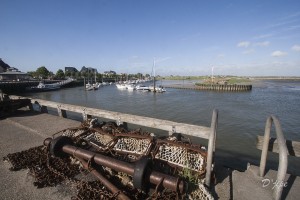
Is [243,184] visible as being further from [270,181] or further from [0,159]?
[0,159]

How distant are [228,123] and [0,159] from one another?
17.4 metres

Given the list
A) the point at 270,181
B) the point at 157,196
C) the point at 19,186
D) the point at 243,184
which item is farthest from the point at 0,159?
the point at 270,181

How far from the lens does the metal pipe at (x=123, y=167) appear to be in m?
2.92

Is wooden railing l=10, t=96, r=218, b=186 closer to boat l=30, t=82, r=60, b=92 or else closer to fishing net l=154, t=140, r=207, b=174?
→ fishing net l=154, t=140, r=207, b=174

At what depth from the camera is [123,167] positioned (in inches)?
130

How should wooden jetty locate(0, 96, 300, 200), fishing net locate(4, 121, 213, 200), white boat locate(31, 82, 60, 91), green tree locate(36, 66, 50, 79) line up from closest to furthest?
wooden jetty locate(0, 96, 300, 200), fishing net locate(4, 121, 213, 200), white boat locate(31, 82, 60, 91), green tree locate(36, 66, 50, 79)

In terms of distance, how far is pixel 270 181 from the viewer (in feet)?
10.6

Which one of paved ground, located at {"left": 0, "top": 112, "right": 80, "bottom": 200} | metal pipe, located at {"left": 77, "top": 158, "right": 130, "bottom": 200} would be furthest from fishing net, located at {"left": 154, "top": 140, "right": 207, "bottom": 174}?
paved ground, located at {"left": 0, "top": 112, "right": 80, "bottom": 200}

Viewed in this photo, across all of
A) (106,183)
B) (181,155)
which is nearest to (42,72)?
(106,183)

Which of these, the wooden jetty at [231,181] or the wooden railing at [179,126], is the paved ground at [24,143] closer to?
the wooden jetty at [231,181]

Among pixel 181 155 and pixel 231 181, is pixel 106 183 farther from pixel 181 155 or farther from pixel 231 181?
pixel 231 181

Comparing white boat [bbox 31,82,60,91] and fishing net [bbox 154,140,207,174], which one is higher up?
fishing net [bbox 154,140,207,174]

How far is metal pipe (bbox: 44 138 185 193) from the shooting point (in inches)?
115

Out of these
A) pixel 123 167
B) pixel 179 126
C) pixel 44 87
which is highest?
pixel 179 126
